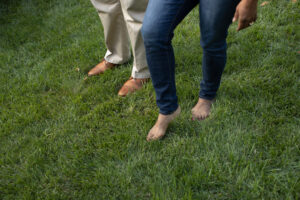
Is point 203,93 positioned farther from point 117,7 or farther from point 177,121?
point 117,7

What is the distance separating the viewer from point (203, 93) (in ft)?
7.14

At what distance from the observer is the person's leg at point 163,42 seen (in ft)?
5.22

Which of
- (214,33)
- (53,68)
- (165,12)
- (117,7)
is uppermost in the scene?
(165,12)

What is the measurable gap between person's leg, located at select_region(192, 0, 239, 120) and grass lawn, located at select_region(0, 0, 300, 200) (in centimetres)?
11

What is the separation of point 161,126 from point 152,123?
178 mm

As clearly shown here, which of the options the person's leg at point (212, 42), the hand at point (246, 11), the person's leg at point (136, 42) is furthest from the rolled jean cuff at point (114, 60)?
the hand at point (246, 11)

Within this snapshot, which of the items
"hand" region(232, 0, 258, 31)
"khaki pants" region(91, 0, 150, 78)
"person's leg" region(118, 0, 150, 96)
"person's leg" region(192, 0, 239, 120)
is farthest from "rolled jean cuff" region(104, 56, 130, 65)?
"hand" region(232, 0, 258, 31)

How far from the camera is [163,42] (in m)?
1.67

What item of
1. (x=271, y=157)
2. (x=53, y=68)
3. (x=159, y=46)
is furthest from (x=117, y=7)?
(x=271, y=157)

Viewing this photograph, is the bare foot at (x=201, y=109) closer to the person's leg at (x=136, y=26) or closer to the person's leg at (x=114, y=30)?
the person's leg at (x=136, y=26)

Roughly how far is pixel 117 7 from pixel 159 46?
120 cm

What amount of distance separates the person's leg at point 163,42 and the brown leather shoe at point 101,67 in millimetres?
1164

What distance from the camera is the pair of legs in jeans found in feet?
5.15

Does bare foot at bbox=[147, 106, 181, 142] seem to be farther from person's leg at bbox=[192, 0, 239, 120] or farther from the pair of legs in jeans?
person's leg at bbox=[192, 0, 239, 120]
